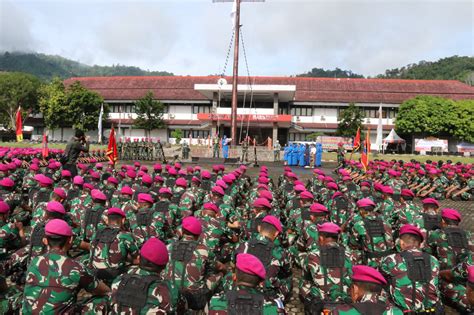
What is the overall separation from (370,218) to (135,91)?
155 ft

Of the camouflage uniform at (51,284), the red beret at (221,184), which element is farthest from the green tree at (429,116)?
the camouflage uniform at (51,284)

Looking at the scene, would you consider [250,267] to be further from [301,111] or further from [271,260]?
[301,111]

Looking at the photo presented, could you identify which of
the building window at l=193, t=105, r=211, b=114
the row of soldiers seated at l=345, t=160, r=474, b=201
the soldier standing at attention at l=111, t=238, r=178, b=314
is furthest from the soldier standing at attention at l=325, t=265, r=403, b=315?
the building window at l=193, t=105, r=211, b=114

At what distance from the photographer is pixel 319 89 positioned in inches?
1826

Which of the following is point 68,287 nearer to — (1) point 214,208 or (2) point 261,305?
(2) point 261,305

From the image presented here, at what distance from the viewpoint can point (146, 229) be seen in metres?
5.85

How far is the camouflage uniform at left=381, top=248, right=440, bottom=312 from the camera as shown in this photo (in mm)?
3906

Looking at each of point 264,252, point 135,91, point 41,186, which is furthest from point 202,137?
point 264,252

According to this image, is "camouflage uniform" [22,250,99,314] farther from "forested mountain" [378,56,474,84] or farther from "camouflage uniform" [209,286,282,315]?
"forested mountain" [378,56,474,84]

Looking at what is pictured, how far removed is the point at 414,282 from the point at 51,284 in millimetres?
3807

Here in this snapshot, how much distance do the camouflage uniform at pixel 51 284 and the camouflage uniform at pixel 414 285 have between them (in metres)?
3.41

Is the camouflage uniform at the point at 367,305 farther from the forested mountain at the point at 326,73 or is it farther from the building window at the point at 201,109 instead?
the forested mountain at the point at 326,73

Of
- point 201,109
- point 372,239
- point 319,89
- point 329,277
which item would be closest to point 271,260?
point 329,277

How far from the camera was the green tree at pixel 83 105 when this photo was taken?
1705 inches
